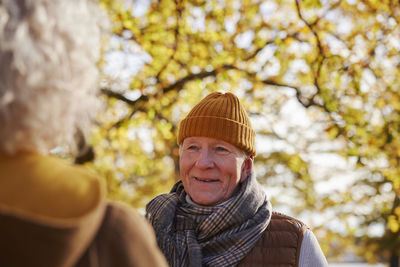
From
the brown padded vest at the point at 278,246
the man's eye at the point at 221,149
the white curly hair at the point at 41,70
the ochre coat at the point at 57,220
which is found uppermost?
the white curly hair at the point at 41,70

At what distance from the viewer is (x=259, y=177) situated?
16.5 meters

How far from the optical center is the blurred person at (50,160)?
111 cm

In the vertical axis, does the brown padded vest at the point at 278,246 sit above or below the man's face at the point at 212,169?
below

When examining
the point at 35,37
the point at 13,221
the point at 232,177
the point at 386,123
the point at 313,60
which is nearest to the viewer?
the point at 13,221

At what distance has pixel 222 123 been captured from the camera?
10.4 feet

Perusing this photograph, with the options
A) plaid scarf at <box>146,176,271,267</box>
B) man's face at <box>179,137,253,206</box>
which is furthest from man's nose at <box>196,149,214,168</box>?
plaid scarf at <box>146,176,271,267</box>

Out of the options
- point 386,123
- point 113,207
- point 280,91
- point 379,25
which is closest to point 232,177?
point 113,207

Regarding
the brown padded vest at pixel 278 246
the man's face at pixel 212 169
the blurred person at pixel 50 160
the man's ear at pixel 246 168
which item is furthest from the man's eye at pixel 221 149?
the blurred person at pixel 50 160

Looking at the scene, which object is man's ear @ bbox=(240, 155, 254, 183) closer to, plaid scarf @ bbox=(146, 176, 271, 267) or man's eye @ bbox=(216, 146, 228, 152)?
plaid scarf @ bbox=(146, 176, 271, 267)

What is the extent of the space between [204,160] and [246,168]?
0.97ft

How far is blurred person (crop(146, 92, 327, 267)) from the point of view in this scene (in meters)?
3.02

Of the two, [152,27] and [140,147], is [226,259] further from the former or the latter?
[140,147]

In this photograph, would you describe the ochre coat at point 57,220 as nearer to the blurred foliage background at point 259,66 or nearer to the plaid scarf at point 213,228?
the plaid scarf at point 213,228

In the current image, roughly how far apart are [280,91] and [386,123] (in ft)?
9.00
